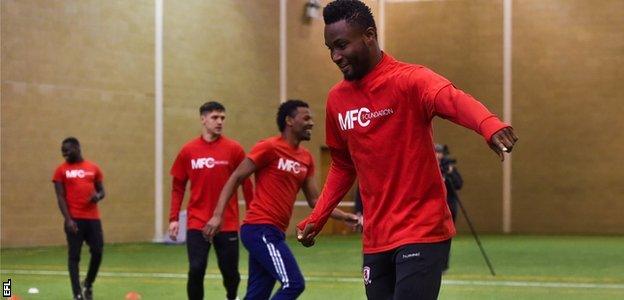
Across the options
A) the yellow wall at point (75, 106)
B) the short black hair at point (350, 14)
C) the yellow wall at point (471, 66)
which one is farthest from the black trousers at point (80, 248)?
the yellow wall at point (471, 66)

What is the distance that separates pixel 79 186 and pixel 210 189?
10.8 ft

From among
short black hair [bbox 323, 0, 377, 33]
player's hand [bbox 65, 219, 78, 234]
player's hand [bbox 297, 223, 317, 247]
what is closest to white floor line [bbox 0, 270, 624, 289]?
player's hand [bbox 65, 219, 78, 234]

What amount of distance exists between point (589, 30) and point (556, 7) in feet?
3.89

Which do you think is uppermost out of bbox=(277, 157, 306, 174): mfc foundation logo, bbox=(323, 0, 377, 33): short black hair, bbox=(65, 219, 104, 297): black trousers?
bbox=(323, 0, 377, 33): short black hair

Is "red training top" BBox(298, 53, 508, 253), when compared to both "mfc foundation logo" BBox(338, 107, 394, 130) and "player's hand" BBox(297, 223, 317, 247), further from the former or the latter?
"player's hand" BBox(297, 223, 317, 247)

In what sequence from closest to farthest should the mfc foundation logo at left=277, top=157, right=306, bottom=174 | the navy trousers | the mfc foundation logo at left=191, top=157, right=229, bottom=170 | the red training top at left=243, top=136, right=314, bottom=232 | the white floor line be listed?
the navy trousers
the red training top at left=243, top=136, right=314, bottom=232
the mfc foundation logo at left=277, top=157, right=306, bottom=174
the mfc foundation logo at left=191, top=157, right=229, bottom=170
the white floor line

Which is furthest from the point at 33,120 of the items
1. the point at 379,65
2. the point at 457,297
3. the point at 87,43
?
the point at 379,65

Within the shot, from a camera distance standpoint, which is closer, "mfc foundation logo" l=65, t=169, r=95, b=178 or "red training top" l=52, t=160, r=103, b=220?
"red training top" l=52, t=160, r=103, b=220

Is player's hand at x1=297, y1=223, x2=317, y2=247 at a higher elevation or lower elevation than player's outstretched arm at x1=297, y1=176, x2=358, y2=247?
higher

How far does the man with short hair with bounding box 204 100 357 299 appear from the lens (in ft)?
26.6

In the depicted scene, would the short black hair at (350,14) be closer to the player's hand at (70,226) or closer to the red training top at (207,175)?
the red training top at (207,175)

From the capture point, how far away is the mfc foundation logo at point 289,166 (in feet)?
27.9

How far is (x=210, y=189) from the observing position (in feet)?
31.5

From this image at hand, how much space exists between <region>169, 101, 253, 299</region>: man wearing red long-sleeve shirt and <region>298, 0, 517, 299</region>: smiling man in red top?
14.7ft
